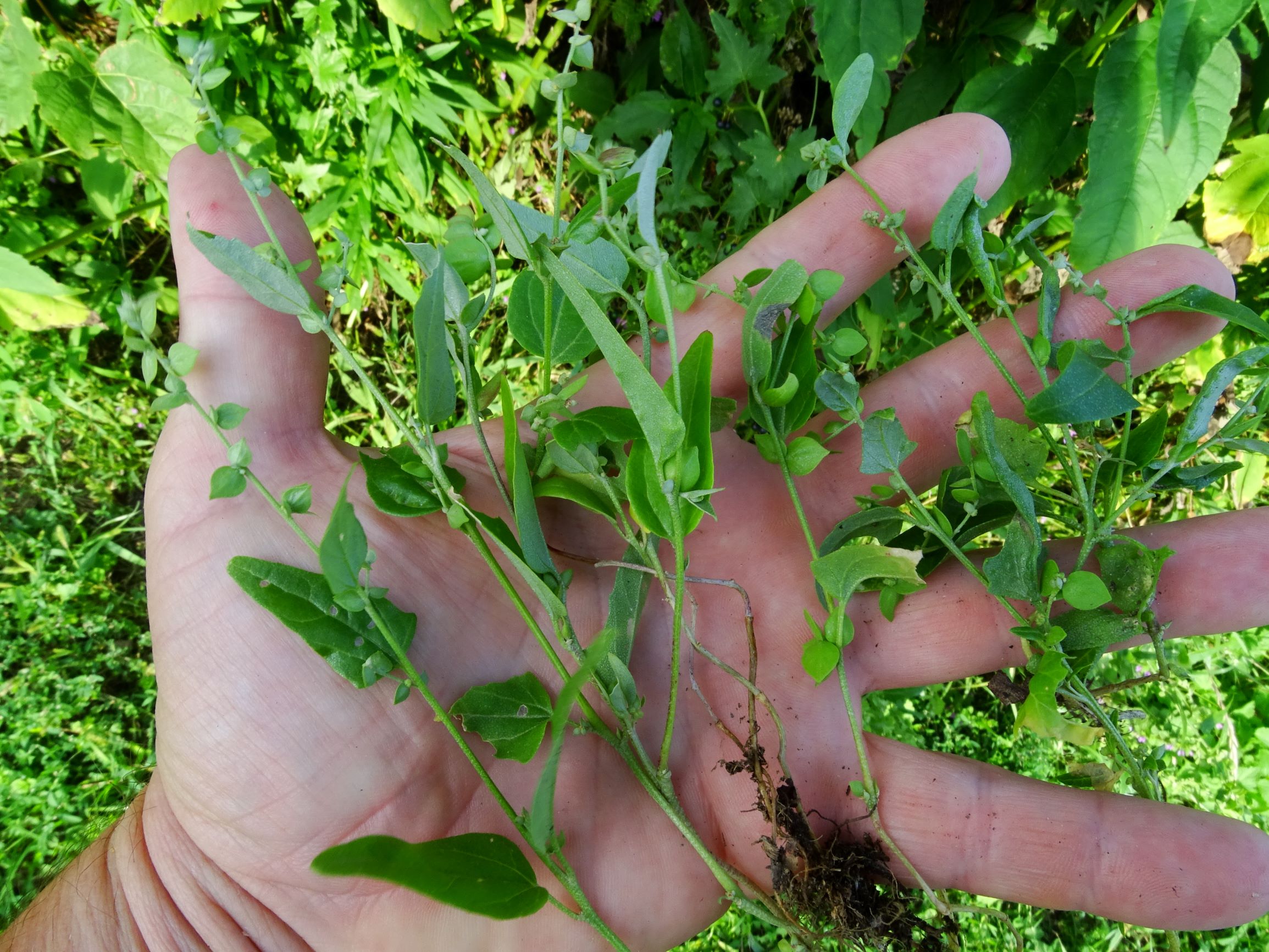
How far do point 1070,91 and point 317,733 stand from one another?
5.65 feet

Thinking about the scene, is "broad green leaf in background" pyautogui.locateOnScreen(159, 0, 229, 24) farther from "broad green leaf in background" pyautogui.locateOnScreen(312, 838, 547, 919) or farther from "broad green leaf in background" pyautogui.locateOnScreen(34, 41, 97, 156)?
"broad green leaf in background" pyautogui.locateOnScreen(312, 838, 547, 919)

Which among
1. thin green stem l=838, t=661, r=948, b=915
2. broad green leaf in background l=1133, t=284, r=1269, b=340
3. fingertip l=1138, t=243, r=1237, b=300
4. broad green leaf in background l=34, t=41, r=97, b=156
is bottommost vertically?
thin green stem l=838, t=661, r=948, b=915

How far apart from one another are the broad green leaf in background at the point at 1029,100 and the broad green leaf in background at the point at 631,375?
103cm

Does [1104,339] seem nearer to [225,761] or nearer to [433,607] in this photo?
[433,607]

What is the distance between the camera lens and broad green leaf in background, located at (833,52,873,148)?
3.96ft

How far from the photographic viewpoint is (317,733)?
3.90 ft

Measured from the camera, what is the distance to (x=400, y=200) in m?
2.14

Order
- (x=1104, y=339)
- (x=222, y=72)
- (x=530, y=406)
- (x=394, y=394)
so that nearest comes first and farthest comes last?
(x=222, y=72) < (x=530, y=406) < (x=1104, y=339) < (x=394, y=394)

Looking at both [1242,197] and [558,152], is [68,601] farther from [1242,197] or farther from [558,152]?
[1242,197]

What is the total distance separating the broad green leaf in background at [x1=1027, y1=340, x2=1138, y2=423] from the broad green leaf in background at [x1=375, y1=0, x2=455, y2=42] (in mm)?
1397

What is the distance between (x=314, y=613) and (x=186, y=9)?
1.23 metres

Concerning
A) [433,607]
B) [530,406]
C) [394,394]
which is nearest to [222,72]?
[530,406]

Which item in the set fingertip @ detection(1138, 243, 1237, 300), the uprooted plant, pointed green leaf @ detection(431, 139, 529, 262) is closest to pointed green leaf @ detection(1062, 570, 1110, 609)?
the uprooted plant

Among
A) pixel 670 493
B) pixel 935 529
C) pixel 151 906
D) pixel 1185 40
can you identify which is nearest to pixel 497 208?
pixel 670 493
